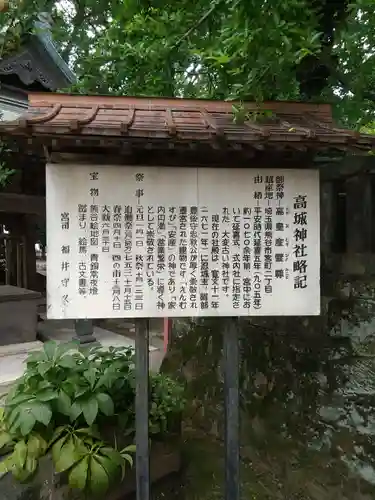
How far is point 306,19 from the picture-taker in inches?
117

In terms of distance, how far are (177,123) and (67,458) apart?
2.45 metres

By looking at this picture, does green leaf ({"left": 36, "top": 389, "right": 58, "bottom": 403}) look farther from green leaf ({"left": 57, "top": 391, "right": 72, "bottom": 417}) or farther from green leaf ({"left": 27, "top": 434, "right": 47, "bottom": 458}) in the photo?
green leaf ({"left": 27, "top": 434, "right": 47, "bottom": 458})

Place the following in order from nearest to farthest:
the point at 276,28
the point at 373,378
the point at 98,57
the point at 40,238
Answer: the point at 276,28 < the point at 373,378 < the point at 98,57 < the point at 40,238

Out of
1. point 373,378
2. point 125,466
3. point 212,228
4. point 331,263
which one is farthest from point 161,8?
point 125,466

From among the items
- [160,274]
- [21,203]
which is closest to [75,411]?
[160,274]

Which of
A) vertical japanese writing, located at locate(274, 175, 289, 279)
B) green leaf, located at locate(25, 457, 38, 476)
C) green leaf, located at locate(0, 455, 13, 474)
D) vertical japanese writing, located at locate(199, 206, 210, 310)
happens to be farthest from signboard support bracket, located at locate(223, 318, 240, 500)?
green leaf, located at locate(0, 455, 13, 474)

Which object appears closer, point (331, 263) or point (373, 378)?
point (373, 378)

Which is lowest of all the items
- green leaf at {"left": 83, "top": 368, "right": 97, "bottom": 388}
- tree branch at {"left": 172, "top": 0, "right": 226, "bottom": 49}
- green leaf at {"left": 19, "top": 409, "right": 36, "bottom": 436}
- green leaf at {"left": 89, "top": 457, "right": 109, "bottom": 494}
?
green leaf at {"left": 89, "top": 457, "right": 109, "bottom": 494}

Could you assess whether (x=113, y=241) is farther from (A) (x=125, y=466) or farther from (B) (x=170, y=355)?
(B) (x=170, y=355)

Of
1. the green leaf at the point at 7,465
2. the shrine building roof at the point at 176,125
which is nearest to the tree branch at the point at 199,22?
the shrine building roof at the point at 176,125

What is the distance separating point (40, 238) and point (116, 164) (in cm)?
1191

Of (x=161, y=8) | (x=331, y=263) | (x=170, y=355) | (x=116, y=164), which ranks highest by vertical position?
(x=161, y=8)

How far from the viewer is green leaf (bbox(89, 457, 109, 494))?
3.20 meters

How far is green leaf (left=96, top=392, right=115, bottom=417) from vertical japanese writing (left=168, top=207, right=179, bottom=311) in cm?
119
